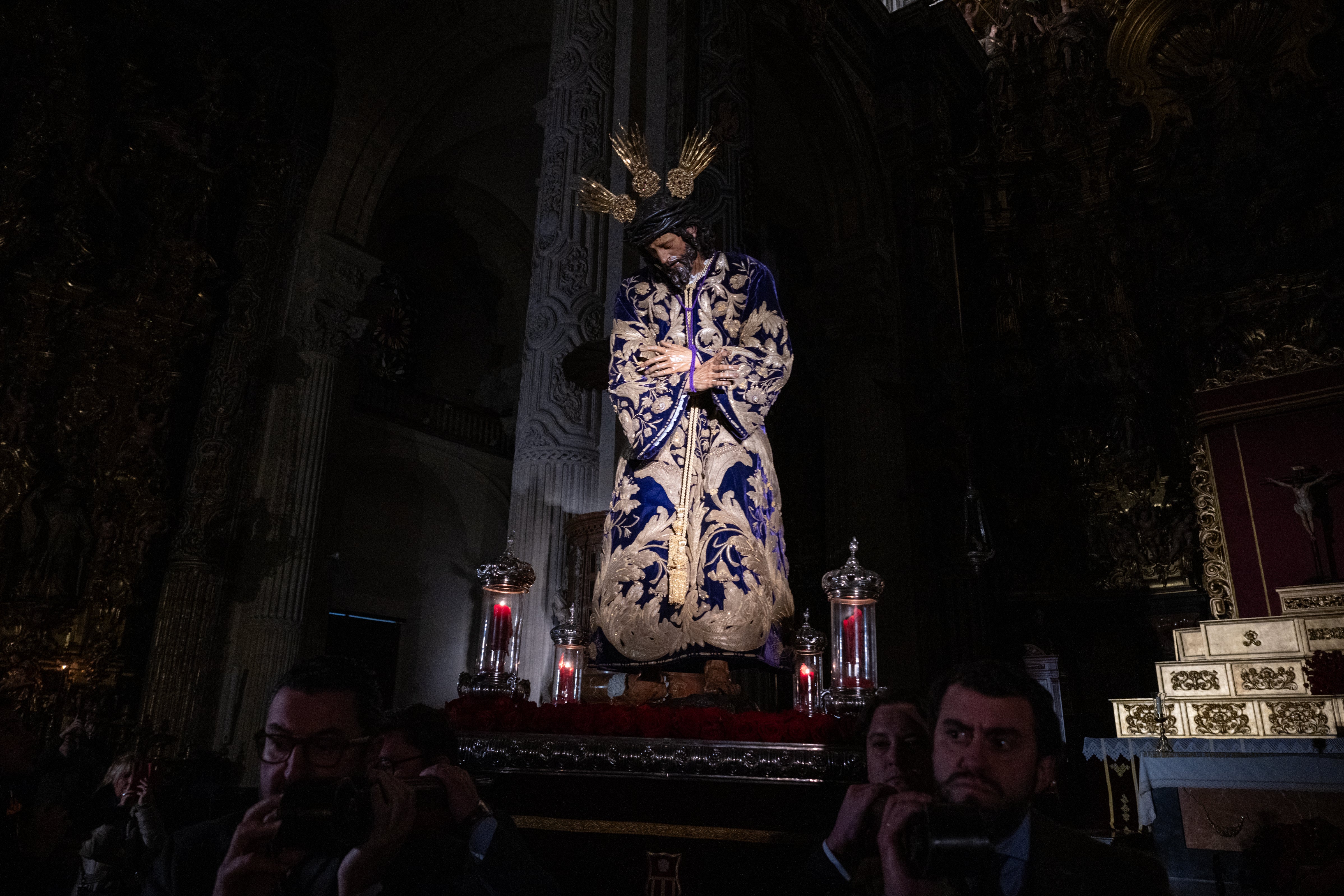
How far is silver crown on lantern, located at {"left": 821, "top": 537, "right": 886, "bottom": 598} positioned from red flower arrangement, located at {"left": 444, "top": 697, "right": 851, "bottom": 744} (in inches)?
27.2

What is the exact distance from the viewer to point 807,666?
4664 millimetres

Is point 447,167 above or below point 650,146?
above

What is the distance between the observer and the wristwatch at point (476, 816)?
1.73 m

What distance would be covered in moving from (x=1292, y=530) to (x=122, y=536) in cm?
1319

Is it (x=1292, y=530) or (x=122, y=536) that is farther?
(x=1292, y=530)

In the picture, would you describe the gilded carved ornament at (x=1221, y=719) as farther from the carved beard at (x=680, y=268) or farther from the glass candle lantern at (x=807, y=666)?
the carved beard at (x=680, y=268)

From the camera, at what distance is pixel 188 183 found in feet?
34.2

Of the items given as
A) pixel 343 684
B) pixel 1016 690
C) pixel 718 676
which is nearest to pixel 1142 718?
pixel 718 676

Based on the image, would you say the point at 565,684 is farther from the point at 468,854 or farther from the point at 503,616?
the point at 468,854

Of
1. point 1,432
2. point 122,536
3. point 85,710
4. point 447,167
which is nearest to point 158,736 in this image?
point 85,710

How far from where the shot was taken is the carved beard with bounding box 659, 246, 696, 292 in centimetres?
458

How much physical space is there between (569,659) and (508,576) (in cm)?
58

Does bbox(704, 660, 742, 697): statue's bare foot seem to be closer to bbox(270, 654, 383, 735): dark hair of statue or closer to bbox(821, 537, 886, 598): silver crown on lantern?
bbox(821, 537, 886, 598): silver crown on lantern

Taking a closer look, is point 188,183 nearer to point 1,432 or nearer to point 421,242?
point 1,432
